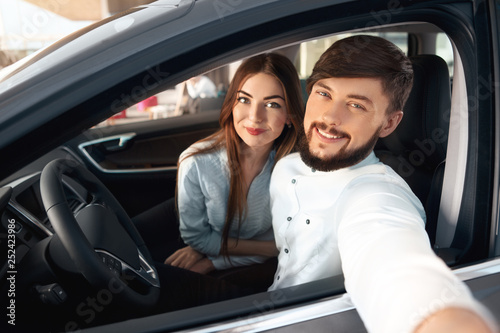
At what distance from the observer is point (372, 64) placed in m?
1.00

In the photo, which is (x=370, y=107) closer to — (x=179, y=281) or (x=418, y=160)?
(x=418, y=160)

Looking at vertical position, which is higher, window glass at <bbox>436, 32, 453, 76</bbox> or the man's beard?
window glass at <bbox>436, 32, 453, 76</bbox>

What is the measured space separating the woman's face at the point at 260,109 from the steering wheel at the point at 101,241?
0.56 metres

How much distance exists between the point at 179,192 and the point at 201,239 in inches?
8.6

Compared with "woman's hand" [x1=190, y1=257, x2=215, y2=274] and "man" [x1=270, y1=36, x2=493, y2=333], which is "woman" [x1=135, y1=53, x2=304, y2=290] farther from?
"man" [x1=270, y1=36, x2=493, y2=333]

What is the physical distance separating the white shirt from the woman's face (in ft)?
0.56

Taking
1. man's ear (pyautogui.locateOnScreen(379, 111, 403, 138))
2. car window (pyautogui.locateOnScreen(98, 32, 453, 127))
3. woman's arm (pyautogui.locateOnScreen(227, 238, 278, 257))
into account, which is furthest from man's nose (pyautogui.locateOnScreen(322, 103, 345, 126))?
car window (pyautogui.locateOnScreen(98, 32, 453, 127))

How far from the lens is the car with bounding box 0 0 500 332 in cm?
68

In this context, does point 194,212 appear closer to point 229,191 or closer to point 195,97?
point 229,191

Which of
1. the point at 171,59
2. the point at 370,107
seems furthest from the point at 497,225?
the point at 171,59

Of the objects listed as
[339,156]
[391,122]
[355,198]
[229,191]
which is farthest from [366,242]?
[229,191]

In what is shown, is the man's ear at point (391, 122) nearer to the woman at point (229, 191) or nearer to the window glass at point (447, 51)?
the window glass at point (447, 51)

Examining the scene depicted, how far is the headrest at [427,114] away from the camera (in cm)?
135

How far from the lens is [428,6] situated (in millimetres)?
845
